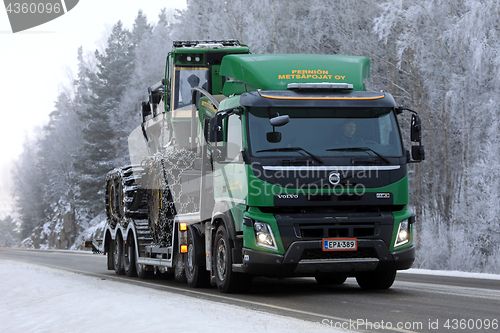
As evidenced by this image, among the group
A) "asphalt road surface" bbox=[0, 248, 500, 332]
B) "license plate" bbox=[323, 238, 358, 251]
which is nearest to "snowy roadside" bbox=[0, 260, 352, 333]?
"asphalt road surface" bbox=[0, 248, 500, 332]

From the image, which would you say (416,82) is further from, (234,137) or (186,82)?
(234,137)

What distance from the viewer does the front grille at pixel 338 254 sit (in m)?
9.72

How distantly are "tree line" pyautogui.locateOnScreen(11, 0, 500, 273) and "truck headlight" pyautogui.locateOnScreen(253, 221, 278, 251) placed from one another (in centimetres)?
552

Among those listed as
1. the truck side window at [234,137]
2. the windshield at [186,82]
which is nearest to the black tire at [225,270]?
the truck side window at [234,137]

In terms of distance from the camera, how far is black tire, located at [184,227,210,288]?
12344mm

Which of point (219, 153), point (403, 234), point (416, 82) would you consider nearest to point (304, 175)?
point (219, 153)

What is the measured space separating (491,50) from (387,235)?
12.8 metres

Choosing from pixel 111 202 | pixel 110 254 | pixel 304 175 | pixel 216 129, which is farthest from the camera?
pixel 110 254

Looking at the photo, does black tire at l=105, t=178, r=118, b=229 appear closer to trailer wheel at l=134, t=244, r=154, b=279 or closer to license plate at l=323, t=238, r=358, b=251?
trailer wheel at l=134, t=244, r=154, b=279

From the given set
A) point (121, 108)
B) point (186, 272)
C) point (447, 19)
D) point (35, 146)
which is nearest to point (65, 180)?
point (121, 108)

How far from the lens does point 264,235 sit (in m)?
9.75

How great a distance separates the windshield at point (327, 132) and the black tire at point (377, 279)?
2.20 metres

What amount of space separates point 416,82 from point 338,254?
1999cm

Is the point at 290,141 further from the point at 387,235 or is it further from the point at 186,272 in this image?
the point at 186,272
